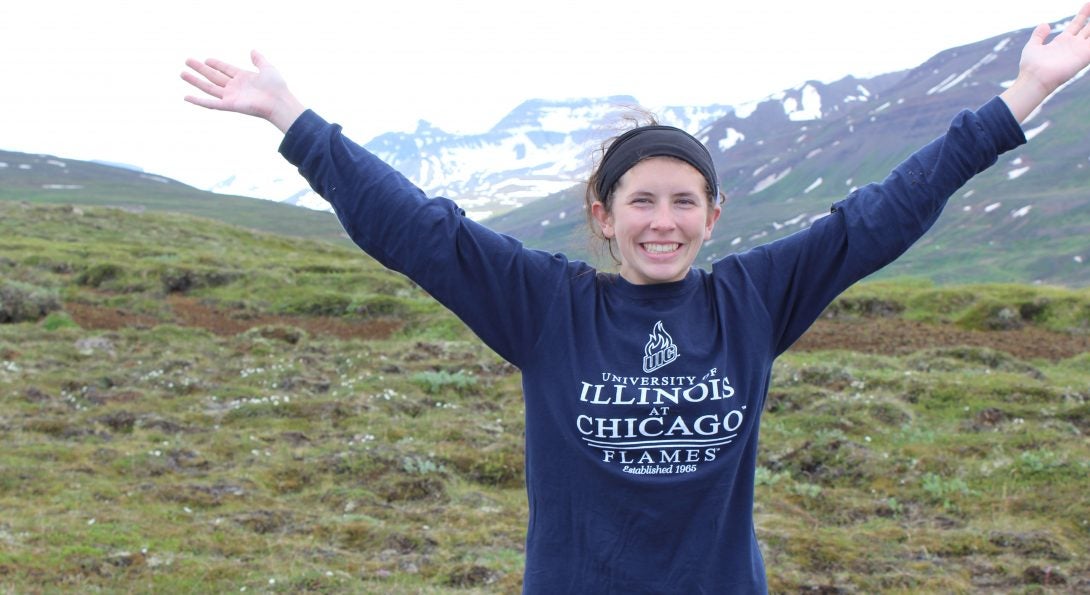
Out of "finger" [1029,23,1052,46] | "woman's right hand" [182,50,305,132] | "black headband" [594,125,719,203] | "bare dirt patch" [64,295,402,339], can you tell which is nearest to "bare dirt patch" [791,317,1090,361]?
"bare dirt patch" [64,295,402,339]

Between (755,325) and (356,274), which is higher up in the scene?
(755,325)

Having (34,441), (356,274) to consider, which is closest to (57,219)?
(356,274)

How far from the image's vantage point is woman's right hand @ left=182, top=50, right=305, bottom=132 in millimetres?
3729

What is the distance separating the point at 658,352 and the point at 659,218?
1.73 ft

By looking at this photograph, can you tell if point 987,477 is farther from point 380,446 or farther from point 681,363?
point 681,363

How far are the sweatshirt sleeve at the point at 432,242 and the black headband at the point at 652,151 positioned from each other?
1.53ft

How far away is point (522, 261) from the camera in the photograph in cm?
366

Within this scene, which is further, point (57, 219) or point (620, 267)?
point (57, 219)

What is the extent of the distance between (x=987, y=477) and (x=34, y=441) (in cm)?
1168

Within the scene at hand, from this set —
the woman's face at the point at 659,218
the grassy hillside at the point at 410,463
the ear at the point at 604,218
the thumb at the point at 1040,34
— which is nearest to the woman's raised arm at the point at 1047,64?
the thumb at the point at 1040,34

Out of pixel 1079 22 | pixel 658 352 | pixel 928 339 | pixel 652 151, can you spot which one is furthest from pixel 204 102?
pixel 928 339

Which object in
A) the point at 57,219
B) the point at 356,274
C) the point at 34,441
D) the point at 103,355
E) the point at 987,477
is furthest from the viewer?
the point at 57,219

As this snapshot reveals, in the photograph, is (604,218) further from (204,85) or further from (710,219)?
(204,85)

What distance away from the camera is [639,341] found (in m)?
3.49
